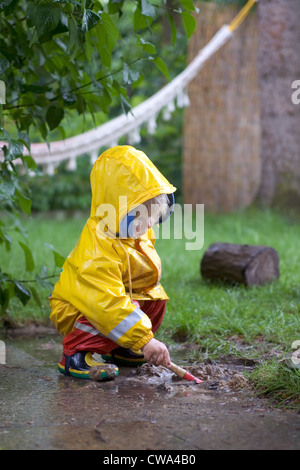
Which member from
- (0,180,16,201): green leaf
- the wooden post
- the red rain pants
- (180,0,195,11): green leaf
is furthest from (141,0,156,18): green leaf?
the wooden post

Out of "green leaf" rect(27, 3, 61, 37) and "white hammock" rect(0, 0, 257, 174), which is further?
"white hammock" rect(0, 0, 257, 174)

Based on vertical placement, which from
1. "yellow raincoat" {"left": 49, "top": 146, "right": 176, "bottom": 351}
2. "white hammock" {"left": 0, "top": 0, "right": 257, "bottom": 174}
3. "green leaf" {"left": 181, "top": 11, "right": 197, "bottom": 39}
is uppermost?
"green leaf" {"left": 181, "top": 11, "right": 197, "bottom": 39}

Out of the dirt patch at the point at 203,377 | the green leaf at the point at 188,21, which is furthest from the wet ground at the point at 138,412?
the green leaf at the point at 188,21

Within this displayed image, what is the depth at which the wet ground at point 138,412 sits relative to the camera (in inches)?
67.7

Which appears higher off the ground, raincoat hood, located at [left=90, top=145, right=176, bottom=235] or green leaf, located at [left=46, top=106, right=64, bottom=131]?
green leaf, located at [left=46, top=106, right=64, bottom=131]

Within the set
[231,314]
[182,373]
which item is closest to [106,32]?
[182,373]

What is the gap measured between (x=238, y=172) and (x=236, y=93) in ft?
3.25

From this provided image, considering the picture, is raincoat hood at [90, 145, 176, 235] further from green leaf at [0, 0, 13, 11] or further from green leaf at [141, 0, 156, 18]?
green leaf at [0, 0, 13, 11]

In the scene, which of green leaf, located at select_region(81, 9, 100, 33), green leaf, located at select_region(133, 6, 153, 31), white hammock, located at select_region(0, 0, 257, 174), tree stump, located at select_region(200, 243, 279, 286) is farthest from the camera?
white hammock, located at select_region(0, 0, 257, 174)

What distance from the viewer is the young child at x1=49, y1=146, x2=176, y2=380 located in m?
2.29

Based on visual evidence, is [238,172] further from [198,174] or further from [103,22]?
[103,22]

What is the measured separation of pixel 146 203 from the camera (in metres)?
2.45

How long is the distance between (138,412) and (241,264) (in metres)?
1.87
